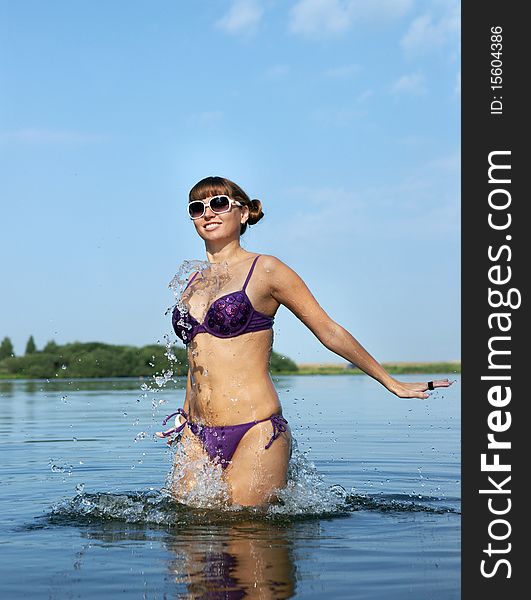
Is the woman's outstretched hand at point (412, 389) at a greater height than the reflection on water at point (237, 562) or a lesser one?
greater

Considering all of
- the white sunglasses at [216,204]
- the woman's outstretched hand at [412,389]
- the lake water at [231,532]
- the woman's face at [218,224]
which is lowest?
the lake water at [231,532]

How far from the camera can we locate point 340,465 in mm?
10391

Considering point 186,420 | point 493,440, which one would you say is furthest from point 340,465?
point 493,440

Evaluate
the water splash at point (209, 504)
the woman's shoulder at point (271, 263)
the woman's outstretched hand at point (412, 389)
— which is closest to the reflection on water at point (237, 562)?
the water splash at point (209, 504)

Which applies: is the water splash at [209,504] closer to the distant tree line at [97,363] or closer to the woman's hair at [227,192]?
the woman's hair at [227,192]

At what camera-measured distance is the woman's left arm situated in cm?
626

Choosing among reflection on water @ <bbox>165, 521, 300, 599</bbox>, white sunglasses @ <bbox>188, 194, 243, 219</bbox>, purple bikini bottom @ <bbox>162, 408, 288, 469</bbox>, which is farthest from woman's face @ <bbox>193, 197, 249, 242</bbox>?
reflection on water @ <bbox>165, 521, 300, 599</bbox>

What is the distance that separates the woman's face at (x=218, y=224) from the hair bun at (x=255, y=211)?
4.7 inches

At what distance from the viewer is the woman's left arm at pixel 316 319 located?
6.26m

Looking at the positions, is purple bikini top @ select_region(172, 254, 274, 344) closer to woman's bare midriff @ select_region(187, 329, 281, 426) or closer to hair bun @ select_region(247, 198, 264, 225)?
woman's bare midriff @ select_region(187, 329, 281, 426)

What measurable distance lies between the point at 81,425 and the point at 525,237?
12406 mm

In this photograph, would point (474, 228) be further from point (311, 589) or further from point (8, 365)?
point (8, 365)

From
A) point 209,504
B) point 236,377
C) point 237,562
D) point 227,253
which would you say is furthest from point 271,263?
point 237,562

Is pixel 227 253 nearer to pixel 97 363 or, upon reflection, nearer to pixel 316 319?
pixel 316 319
